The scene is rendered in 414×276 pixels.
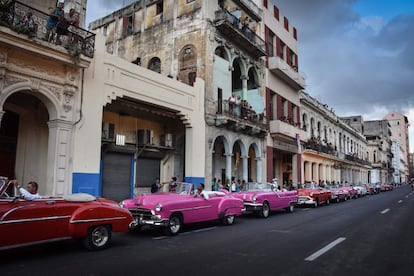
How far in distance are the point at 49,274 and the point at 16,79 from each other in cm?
801

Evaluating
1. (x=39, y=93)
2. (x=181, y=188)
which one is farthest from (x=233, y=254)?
(x=39, y=93)

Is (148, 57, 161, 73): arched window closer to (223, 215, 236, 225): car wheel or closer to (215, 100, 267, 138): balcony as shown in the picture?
(215, 100, 267, 138): balcony

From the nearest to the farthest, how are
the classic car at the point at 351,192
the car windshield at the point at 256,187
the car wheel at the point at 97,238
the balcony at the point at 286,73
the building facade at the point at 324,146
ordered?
the car wheel at the point at 97,238 → the car windshield at the point at 256,187 → the balcony at the point at 286,73 → the classic car at the point at 351,192 → the building facade at the point at 324,146

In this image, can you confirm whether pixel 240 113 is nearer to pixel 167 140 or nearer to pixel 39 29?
pixel 167 140

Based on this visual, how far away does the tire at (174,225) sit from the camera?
9844mm

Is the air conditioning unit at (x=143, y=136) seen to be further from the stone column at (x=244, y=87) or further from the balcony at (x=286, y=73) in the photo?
the balcony at (x=286, y=73)

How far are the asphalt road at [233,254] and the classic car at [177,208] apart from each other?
431 millimetres

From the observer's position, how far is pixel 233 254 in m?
7.28

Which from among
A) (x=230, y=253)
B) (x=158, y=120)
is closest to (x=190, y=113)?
(x=158, y=120)

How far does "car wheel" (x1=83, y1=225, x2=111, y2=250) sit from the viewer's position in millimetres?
7672

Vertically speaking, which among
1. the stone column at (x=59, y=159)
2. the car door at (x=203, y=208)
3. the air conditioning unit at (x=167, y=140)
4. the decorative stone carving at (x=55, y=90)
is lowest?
the car door at (x=203, y=208)

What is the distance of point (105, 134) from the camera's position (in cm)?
1633

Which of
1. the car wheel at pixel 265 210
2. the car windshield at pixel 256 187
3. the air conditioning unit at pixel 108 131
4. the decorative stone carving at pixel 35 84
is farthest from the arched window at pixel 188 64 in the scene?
the decorative stone carving at pixel 35 84

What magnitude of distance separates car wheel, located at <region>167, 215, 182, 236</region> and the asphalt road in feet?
0.77
